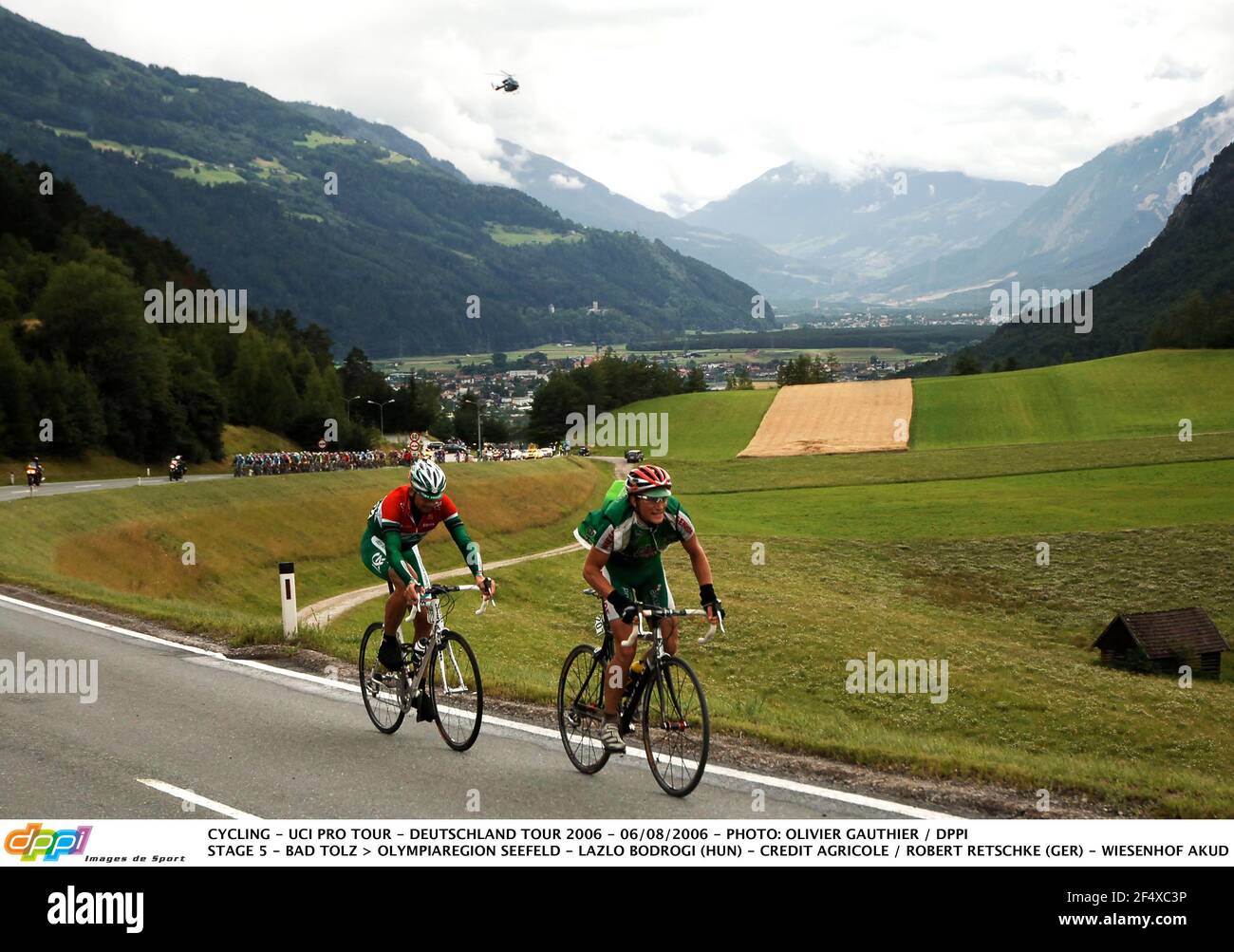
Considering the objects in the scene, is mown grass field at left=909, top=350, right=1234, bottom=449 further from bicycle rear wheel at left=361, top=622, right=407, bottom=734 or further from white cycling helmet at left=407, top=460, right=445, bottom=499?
white cycling helmet at left=407, top=460, right=445, bottom=499

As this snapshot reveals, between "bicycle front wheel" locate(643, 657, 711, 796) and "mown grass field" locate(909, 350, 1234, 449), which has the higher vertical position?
"mown grass field" locate(909, 350, 1234, 449)

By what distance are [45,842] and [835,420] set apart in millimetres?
115743

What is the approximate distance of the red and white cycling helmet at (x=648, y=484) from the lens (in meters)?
9.30

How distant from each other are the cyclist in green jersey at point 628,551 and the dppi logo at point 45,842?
4.06 m

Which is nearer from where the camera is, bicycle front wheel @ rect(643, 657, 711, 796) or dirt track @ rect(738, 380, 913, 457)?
bicycle front wheel @ rect(643, 657, 711, 796)

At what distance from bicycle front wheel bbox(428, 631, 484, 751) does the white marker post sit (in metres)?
6.69

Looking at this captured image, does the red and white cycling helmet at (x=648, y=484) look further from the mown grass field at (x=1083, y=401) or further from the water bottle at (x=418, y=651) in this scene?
the mown grass field at (x=1083, y=401)

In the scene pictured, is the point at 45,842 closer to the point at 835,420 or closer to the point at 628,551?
the point at 628,551

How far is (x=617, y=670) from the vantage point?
9781 millimetres

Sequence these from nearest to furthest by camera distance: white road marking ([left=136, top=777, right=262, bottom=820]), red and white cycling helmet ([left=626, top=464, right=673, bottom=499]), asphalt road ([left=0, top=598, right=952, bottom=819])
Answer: white road marking ([left=136, top=777, right=262, bottom=820]) → asphalt road ([left=0, top=598, right=952, bottom=819]) → red and white cycling helmet ([left=626, top=464, right=673, bottom=499])

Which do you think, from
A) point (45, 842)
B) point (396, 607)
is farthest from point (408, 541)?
point (45, 842)

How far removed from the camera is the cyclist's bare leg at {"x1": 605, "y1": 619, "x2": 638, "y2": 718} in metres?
9.66

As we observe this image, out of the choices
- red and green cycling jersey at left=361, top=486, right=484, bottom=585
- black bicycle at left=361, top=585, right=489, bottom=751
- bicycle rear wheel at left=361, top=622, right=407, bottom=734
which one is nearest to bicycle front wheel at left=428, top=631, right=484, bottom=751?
black bicycle at left=361, top=585, right=489, bottom=751

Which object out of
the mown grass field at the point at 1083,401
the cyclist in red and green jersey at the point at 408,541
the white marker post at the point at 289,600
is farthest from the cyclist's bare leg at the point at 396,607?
the mown grass field at the point at 1083,401
